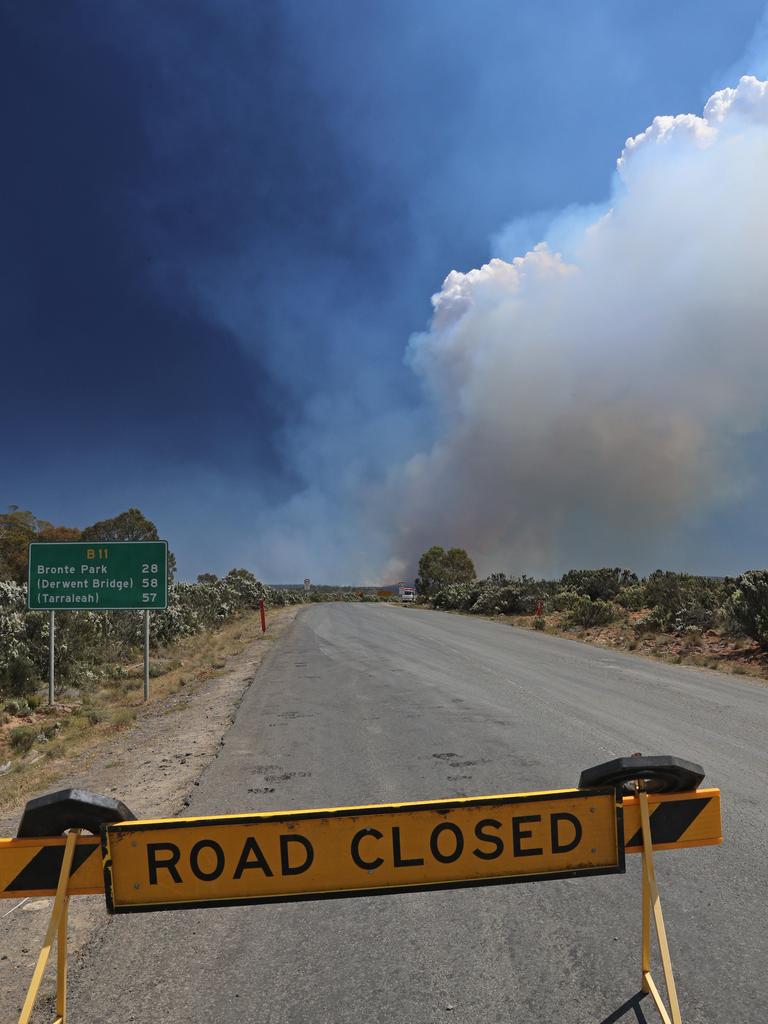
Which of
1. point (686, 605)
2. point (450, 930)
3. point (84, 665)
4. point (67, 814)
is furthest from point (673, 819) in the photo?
point (686, 605)

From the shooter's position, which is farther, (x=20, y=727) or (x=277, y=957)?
(x=20, y=727)

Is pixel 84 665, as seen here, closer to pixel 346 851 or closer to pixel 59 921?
pixel 59 921

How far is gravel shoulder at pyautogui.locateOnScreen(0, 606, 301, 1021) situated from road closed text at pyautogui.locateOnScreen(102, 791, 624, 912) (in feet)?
4.49

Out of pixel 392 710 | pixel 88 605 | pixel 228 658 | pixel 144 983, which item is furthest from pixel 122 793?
pixel 228 658

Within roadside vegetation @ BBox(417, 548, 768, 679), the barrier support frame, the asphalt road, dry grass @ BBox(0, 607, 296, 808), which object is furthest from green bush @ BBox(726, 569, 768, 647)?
the barrier support frame

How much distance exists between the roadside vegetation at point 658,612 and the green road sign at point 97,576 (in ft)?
41.4

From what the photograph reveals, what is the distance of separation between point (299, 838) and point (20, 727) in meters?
9.67

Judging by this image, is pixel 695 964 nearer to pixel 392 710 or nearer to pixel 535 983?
pixel 535 983

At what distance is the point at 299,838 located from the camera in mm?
2260

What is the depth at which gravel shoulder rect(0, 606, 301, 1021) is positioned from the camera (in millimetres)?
3331

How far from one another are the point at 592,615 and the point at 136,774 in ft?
65.3

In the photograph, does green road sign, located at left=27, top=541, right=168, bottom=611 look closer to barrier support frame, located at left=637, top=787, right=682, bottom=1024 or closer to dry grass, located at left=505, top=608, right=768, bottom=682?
barrier support frame, located at left=637, top=787, right=682, bottom=1024

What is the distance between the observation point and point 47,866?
2.24 m

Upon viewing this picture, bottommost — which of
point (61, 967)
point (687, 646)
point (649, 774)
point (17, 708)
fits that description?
point (687, 646)
